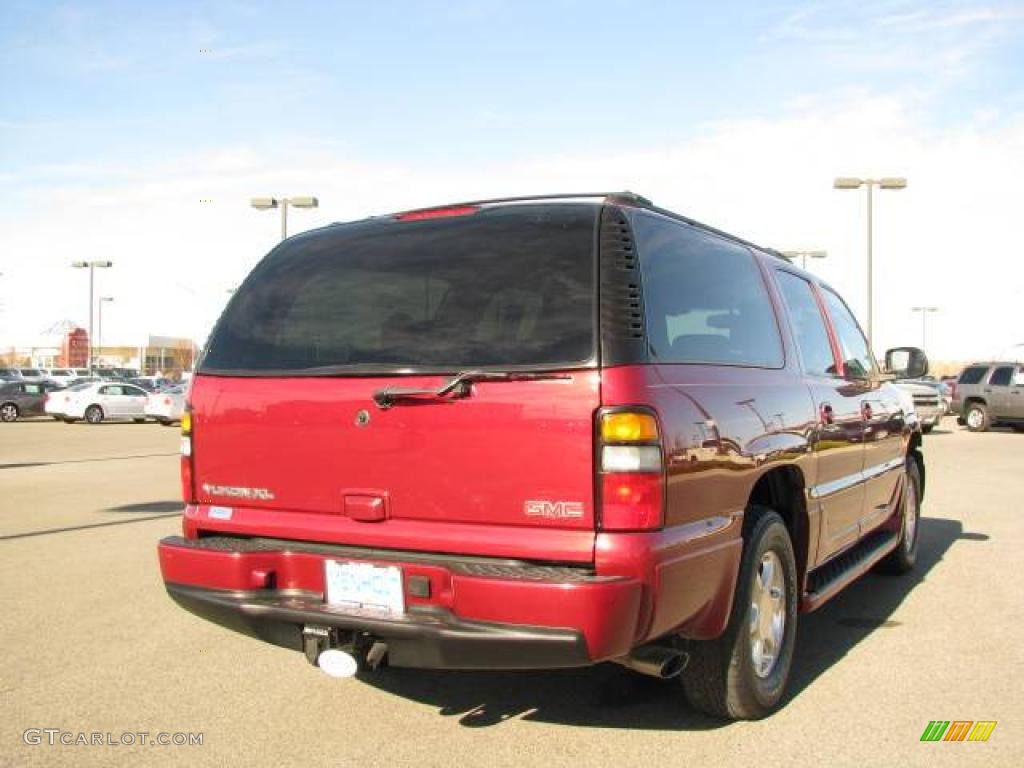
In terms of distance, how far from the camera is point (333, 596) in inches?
137

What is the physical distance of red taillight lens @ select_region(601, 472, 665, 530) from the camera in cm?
313

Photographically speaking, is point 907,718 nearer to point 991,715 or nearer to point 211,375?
point 991,715

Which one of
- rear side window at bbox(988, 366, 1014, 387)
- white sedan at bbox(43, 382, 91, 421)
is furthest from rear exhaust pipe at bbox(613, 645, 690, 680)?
white sedan at bbox(43, 382, 91, 421)

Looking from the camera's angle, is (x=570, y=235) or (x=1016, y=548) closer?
(x=570, y=235)

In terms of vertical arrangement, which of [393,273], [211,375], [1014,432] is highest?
[393,273]

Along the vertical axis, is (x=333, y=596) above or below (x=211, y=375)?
below

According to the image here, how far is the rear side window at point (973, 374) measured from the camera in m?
26.2

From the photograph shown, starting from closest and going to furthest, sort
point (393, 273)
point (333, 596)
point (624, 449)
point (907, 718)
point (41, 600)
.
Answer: point (624, 449)
point (333, 596)
point (393, 273)
point (907, 718)
point (41, 600)

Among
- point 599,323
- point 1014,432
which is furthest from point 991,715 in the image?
point 1014,432

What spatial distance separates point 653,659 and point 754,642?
0.71 metres

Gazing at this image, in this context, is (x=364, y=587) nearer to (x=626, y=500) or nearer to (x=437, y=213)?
(x=626, y=500)

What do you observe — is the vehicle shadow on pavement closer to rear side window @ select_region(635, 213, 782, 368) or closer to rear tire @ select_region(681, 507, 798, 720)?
rear tire @ select_region(681, 507, 798, 720)

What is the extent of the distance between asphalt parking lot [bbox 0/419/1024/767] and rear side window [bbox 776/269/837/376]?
147cm

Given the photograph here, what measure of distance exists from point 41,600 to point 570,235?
439 cm
